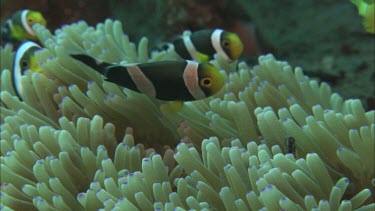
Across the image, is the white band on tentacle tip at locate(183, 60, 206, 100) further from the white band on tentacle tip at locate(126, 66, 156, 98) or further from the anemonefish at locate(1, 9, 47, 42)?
the anemonefish at locate(1, 9, 47, 42)

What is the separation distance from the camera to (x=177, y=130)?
5.27ft

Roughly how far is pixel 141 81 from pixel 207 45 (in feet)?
2.13

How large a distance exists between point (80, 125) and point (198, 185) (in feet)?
1.71

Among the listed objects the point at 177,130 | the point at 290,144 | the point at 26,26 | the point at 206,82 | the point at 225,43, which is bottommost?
the point at 290,144

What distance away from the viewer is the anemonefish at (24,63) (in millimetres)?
1912

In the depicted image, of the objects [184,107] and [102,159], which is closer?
[102,159]

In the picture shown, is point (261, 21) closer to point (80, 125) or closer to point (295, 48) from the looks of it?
point (295, 48)

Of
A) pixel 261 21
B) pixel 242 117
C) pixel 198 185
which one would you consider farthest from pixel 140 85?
pixel 261 21

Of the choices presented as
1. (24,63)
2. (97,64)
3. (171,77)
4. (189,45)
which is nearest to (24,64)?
(24,63)

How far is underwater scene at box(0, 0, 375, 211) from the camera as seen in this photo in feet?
3.96

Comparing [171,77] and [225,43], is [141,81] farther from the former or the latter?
[225,43]

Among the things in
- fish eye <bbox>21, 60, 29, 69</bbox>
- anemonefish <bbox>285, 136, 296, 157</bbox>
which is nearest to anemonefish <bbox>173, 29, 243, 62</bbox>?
fish eye <bbox>21, 60, 29, 69</bbox>

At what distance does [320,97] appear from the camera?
1867 millimetres

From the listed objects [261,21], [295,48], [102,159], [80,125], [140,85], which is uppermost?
[261,21]
